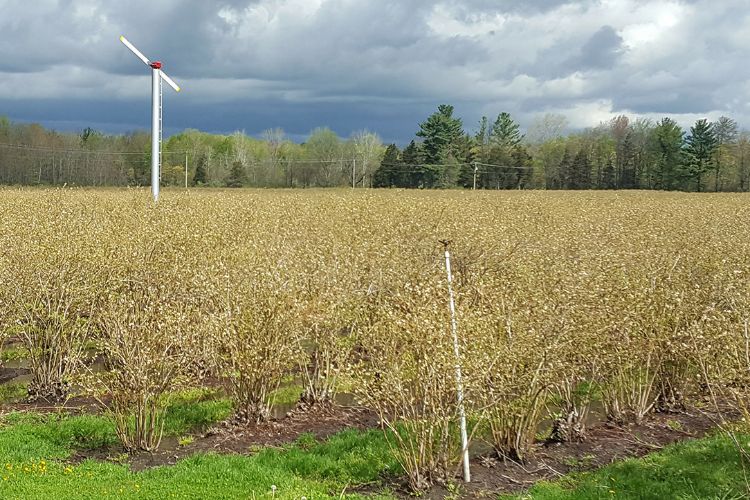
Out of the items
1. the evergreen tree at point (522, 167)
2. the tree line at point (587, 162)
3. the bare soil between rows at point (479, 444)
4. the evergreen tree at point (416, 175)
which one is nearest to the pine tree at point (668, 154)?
the tree line at point (587, 162)

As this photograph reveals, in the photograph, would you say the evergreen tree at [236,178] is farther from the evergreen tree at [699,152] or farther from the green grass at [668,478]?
the green grass at [668,478]

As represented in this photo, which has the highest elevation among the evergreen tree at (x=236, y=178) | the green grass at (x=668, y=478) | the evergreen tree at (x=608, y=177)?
the evergreen tree at (x=608, y=177)

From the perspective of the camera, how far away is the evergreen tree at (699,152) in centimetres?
7094

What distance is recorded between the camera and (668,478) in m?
7.11

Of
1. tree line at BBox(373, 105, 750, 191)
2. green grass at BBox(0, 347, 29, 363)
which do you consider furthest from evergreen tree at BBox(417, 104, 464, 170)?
green grass at BBox(0, 347, 29, 363)

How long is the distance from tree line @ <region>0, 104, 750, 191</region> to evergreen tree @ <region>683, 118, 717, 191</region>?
10 centimetres

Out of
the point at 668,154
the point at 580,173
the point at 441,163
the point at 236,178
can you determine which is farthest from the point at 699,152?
the point at 236,178

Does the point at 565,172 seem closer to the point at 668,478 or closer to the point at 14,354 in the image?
the point at 14,354

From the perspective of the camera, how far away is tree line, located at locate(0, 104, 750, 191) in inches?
2859

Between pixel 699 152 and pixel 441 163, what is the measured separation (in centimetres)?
2743

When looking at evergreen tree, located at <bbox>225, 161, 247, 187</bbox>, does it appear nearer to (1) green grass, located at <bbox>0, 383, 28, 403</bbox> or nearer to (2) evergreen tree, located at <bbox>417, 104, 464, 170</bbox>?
(2) evergreen tree, located at <bbox>417, 104, 464, 170</bbox>

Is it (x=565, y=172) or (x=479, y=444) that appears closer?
(x=479, y=444)

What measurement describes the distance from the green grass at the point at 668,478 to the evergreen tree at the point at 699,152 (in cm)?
7029

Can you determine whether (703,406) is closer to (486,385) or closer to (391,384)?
(486,385)
